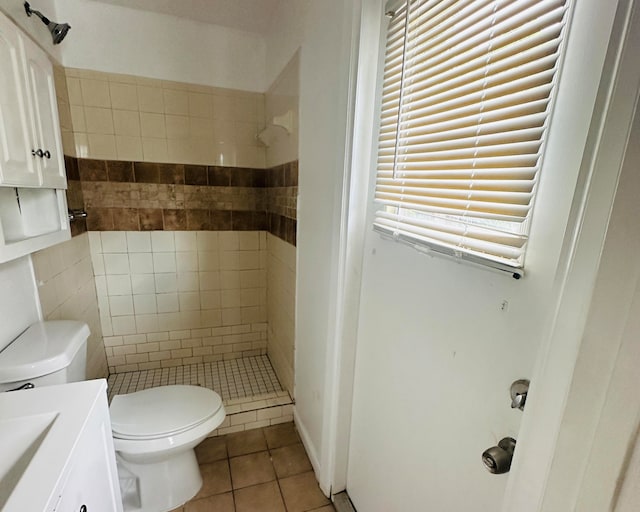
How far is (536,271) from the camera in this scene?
547mm

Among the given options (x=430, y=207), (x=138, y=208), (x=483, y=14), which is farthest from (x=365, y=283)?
(x=138, y=208)

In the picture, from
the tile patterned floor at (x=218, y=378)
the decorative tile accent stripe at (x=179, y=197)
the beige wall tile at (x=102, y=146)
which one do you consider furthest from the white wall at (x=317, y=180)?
the beige wall tile at (x=102, y=146)

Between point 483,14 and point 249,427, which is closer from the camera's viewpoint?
point 483,14

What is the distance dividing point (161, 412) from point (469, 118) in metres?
1.56

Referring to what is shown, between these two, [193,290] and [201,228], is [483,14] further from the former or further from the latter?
[193,290]

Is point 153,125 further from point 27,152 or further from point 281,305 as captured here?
point 281,305

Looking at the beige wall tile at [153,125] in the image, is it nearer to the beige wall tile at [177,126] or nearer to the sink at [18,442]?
the beige wall tile at [177,126]

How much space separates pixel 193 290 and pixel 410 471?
1858 mm

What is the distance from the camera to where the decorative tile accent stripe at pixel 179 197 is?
1.91 m

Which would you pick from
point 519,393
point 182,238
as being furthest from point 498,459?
point 182,238

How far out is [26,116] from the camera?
3.61 ft

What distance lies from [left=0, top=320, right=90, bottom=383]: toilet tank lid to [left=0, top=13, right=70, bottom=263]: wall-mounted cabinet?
0.36 meters

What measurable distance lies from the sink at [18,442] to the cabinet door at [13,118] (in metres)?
0.69

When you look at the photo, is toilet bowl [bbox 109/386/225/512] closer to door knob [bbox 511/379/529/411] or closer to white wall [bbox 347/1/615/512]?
white wall [bbox 347/1/615/512]
